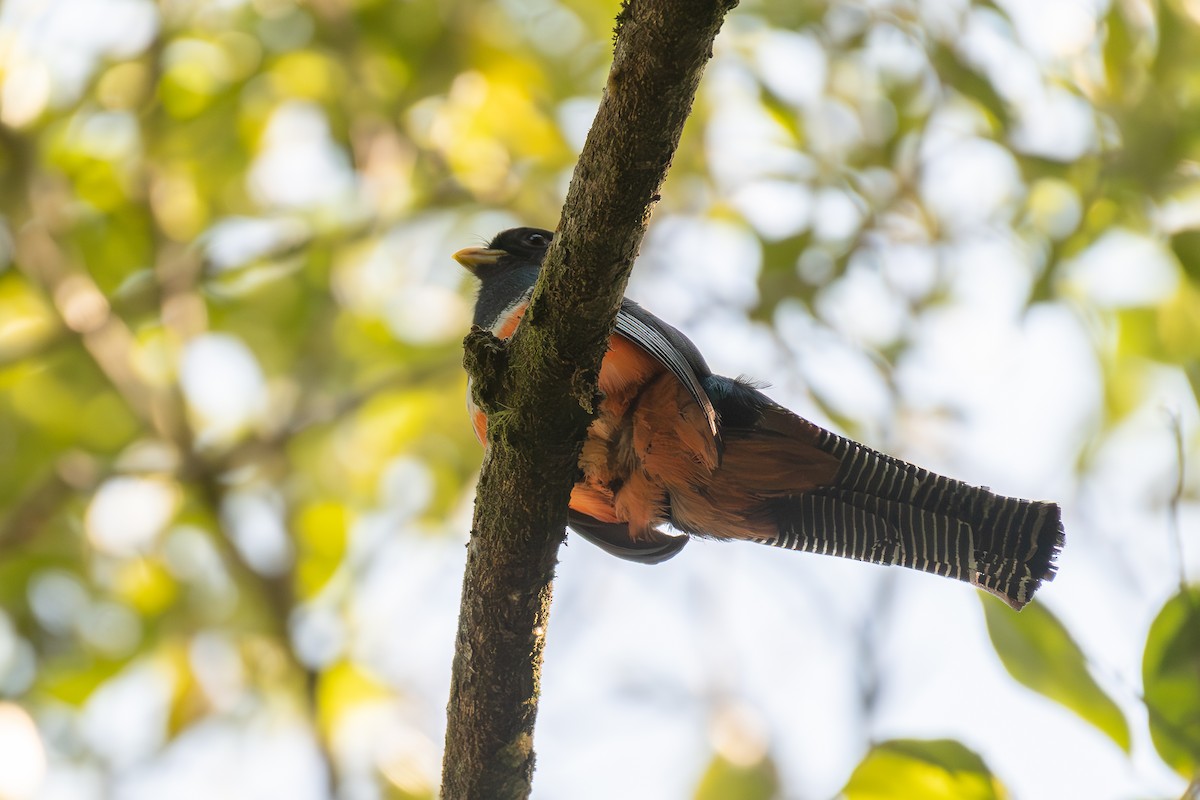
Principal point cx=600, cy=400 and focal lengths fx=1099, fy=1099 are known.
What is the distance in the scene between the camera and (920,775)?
239cm

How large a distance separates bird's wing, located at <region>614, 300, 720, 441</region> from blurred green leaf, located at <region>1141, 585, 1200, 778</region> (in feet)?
4.07

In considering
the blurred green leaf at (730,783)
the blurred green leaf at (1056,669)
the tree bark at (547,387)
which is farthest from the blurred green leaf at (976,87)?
the blurred green leaf at (730,783)

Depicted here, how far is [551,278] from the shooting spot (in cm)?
210

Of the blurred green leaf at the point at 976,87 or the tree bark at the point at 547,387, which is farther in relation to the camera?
the blurred green leaf at the point at 976,87

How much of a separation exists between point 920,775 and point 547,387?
118 centimetres

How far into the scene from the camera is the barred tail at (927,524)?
303 centimetres

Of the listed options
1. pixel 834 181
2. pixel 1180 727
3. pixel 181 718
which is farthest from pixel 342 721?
pixel 1180 727

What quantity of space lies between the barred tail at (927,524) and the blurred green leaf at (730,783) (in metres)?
1.29

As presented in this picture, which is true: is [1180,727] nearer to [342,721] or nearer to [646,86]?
[646,86]

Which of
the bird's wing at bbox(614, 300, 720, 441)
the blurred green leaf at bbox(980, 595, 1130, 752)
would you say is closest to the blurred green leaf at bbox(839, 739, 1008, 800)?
the blurred green leaf at bbox(980, 595, 1130, 752)

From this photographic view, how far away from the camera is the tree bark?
6.08 feet

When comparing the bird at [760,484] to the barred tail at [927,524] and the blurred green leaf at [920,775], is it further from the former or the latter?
the blurred green leaf at [920,775]

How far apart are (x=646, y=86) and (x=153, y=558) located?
500cm

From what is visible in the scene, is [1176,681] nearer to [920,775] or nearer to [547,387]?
[920,775]
